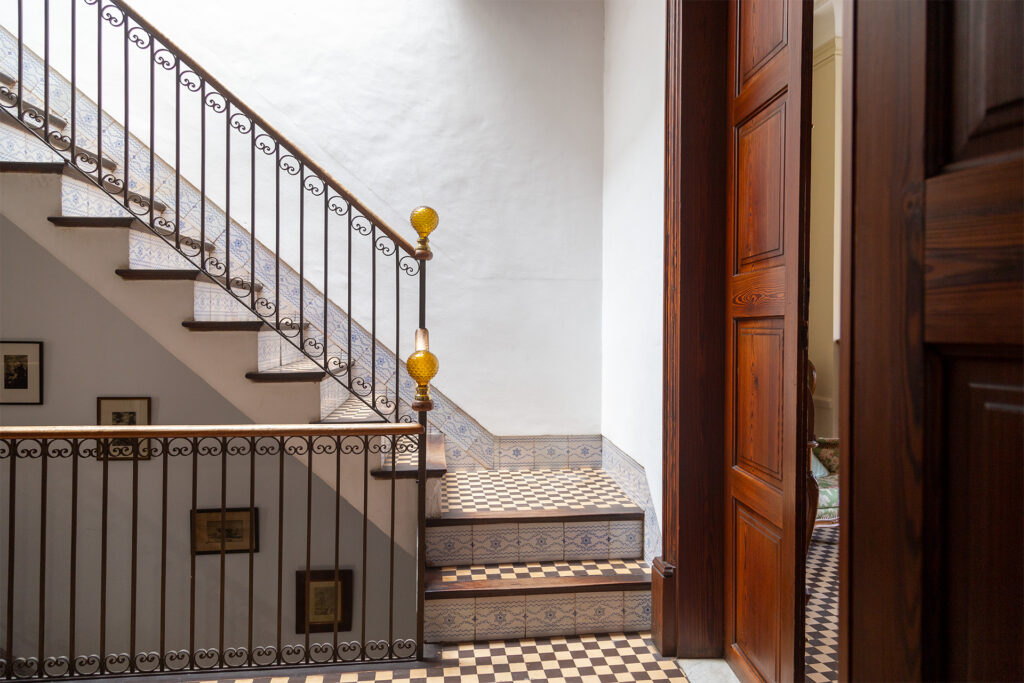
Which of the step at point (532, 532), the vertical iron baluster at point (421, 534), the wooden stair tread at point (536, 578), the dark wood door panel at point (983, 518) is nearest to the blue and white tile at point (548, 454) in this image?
the step at point (532, 532)

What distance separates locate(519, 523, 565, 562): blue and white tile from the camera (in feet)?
10.2

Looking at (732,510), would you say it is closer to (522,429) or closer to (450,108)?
(522,429)

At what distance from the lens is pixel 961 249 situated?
0.75 m

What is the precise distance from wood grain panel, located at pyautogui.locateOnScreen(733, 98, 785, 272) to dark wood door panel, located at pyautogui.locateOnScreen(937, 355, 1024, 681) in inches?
52.6

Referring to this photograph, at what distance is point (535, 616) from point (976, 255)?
96.9 inches

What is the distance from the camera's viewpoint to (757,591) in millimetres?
2174

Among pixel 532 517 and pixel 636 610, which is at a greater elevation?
pixel 532 517

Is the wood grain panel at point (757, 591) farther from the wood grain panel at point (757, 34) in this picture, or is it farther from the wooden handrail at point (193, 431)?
the wood grain panel at point (757, 34)

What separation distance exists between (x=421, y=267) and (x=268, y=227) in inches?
77.4

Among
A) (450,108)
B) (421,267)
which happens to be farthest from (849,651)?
(450,108)

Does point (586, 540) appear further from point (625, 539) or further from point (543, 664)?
point (543, 664)

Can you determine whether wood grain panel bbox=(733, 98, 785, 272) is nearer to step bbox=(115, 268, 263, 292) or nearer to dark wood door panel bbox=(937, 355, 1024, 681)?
dark wood door panel bbox=(937, 355, 1024, 681)

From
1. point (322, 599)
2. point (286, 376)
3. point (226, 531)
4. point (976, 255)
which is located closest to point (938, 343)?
point (976, 255)

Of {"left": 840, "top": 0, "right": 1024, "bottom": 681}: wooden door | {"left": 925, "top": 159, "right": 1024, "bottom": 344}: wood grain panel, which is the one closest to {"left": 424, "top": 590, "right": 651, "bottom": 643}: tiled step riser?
{"left": 840, "top": 0, "right": 1024, "bottom": 681}: wooden door
